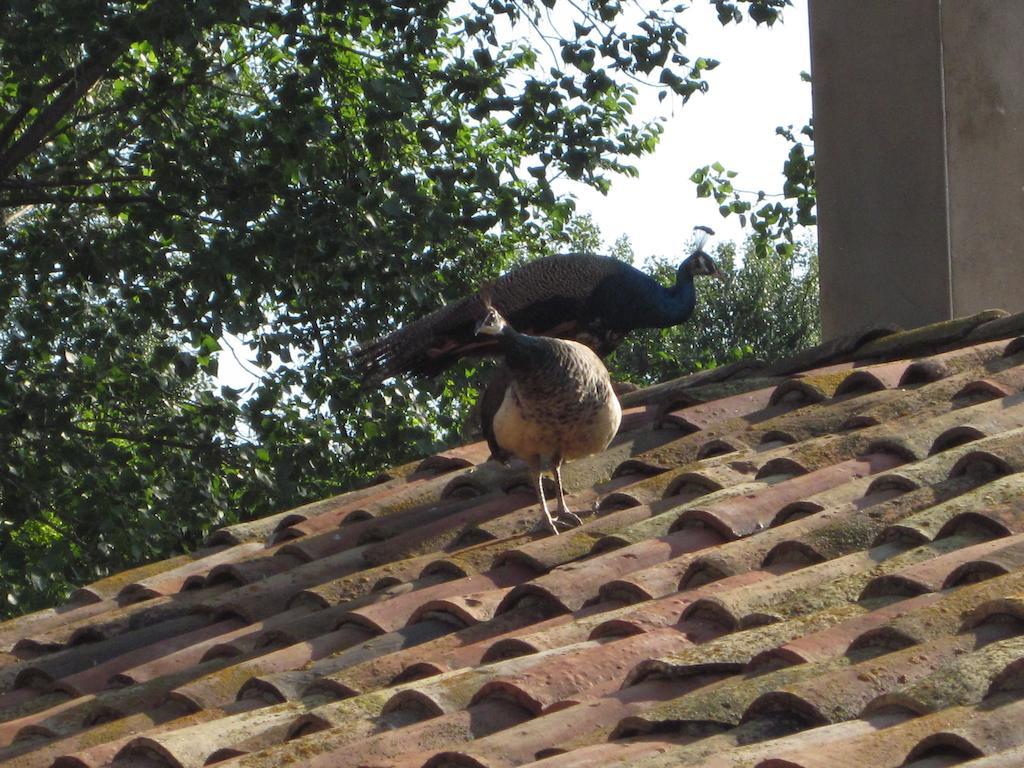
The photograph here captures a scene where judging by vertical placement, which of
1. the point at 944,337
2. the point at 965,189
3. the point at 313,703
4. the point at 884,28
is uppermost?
the point at 884,28

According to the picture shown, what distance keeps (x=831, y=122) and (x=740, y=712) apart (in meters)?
4.12

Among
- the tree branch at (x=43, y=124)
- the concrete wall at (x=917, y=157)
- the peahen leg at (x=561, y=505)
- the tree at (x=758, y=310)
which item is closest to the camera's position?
the peahen leg at (x=561, y=505)

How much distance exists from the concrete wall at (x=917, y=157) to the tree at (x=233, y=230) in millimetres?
2354

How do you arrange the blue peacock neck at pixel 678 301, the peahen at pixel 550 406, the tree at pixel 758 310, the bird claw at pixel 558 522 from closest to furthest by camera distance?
the bird claw at pixel 558 522
the peahen at pixel 550 406
the blue peacock neck at pixel 678 301
the tree at pixel 758 310

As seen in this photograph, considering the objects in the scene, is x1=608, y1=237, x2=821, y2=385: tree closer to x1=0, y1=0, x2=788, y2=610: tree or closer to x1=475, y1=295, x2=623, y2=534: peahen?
x1=0, y1=0, x2=788, y2=610: tree

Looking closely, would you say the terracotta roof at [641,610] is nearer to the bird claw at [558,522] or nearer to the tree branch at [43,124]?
the bird claw at [558,522]

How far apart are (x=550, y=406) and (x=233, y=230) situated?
4065 millimetres

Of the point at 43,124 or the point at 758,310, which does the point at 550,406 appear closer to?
the point at 43,124

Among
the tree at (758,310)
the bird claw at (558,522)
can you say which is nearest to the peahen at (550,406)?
the bird claw at (558,522)

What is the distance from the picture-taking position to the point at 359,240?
28.9 ft

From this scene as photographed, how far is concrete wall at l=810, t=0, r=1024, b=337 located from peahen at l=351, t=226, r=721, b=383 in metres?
1.42

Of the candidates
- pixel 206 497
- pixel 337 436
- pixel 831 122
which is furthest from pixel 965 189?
pixel 206 497

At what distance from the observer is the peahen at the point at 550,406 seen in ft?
17.0

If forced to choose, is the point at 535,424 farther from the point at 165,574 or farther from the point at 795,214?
the point at 795,214
